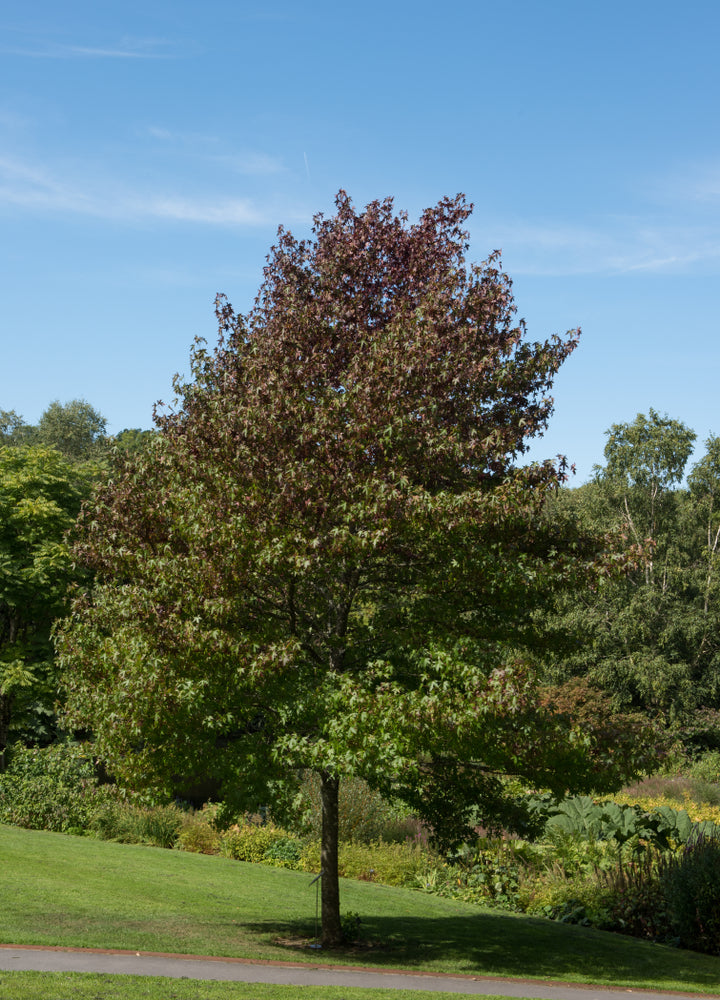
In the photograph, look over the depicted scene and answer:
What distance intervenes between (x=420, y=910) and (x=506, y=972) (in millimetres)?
4376

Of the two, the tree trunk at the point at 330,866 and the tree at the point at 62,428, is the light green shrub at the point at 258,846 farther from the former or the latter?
the tree at the point at 62,428

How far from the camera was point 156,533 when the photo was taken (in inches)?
481

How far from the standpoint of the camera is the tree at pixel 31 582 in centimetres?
2488

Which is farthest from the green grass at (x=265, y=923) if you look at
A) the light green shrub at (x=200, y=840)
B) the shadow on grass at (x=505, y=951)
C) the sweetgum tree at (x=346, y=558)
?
the light green shrub at (x=200, y=840)

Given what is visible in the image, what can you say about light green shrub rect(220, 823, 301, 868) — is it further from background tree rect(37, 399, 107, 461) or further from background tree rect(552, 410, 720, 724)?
background tree rect(37, 399, 107, 461)

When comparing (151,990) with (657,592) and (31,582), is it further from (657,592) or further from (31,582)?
(657,592)

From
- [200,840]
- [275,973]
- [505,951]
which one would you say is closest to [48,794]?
[200,840]

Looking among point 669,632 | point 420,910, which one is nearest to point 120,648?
point 420,910

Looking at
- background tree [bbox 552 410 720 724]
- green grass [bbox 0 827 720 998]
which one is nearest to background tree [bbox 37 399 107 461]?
background tree [bbox 552 410 720 724]

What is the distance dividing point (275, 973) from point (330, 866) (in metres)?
2.18

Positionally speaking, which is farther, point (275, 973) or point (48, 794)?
point (48, 794)

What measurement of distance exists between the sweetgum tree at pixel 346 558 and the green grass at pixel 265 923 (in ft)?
4.94

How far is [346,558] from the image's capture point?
11.1m

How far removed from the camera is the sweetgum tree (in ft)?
33.8
